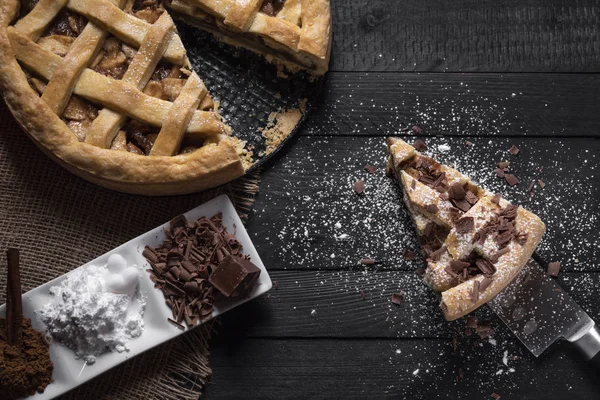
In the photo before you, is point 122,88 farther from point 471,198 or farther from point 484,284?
point 484,284

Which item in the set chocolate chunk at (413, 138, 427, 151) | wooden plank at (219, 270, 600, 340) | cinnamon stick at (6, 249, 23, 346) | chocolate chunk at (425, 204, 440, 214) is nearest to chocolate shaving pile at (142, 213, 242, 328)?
wooden plank at (219, 270, 600, 340)

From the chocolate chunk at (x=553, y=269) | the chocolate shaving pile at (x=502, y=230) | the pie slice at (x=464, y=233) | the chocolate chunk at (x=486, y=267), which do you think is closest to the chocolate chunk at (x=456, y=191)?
the pie slice at (x=464, y=233)

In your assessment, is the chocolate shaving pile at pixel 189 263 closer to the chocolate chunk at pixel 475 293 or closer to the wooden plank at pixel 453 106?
the wooden plank at pixel 453 106

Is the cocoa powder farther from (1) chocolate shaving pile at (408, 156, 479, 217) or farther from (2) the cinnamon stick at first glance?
(1) chocolate shaving pile at (408, 156, 479, 217)

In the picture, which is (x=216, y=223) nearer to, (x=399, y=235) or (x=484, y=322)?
(x=399, y=235)

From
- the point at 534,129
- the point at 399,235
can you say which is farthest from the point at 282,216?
the point at 534,129

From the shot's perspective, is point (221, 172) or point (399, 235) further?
point (399, 235)

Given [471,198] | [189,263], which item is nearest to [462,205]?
[471,198]
